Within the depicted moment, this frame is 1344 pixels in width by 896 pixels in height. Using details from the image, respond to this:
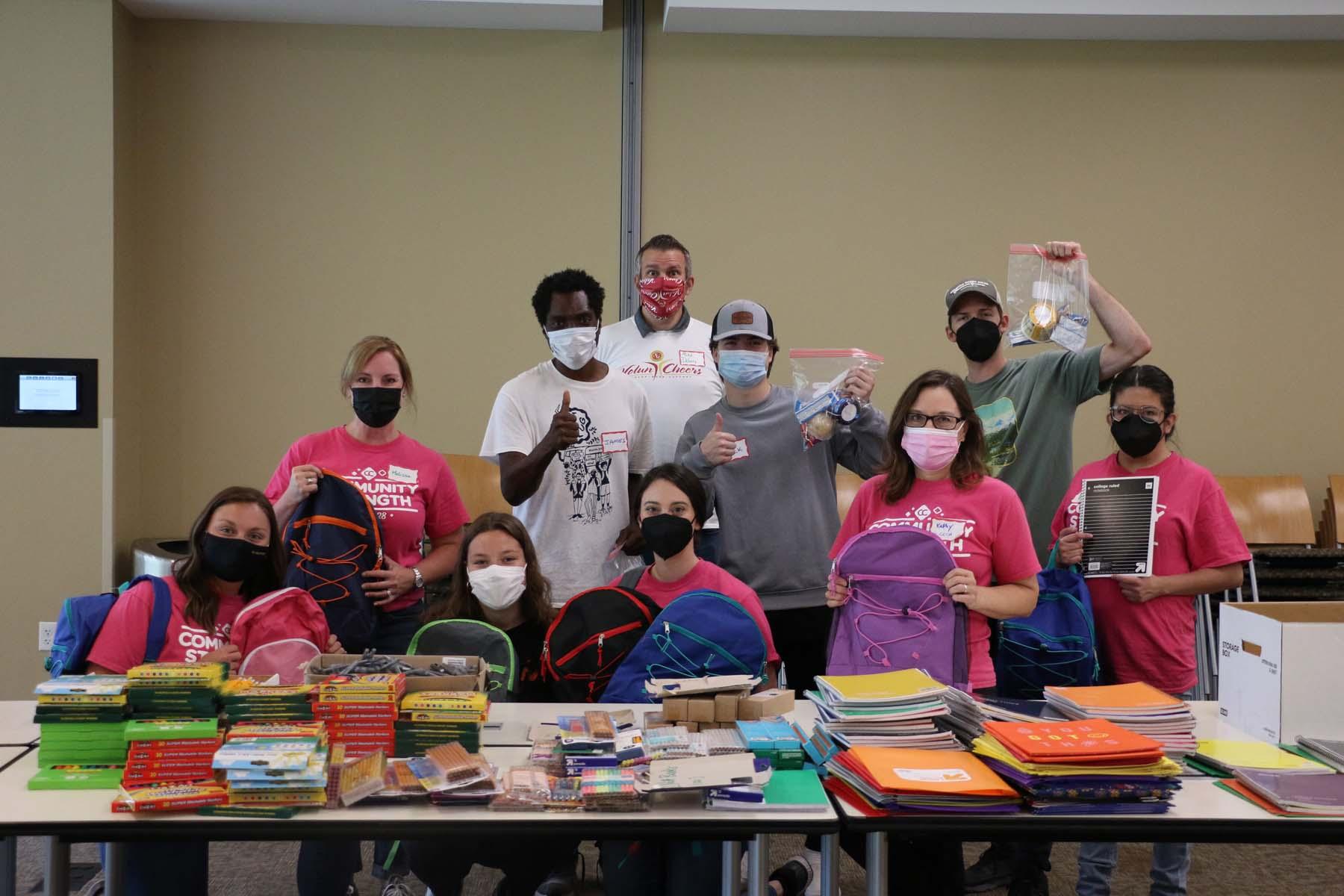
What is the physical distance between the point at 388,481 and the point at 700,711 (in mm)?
1380

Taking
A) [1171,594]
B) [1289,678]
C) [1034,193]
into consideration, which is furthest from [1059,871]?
[1034,193]

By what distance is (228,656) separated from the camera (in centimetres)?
253

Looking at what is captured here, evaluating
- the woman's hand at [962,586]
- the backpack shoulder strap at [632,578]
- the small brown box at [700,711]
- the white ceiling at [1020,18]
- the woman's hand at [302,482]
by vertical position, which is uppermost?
the white ceiling at [1020,18]

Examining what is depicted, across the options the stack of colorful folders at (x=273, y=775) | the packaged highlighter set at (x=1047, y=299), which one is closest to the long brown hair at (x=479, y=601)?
the stack of colorful folders at (x=273, y=775)

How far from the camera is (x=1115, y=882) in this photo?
10.9ft

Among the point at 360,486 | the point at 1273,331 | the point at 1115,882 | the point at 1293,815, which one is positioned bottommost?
the point at 1115,882

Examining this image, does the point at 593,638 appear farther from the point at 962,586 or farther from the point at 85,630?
the point at 85,630

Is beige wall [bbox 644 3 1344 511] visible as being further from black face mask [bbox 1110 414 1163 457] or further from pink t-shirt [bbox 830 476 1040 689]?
pink t-shirt [bbox 830 476 1040 689]

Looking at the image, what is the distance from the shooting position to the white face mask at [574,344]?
3.21m

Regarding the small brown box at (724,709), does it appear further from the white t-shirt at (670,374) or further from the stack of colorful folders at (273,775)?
the white t-shirt at (670,374)

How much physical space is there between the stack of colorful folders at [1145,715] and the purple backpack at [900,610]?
0.31 m

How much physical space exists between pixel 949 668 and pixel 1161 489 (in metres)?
0.94

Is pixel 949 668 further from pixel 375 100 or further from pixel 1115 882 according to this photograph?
pixel 375 100

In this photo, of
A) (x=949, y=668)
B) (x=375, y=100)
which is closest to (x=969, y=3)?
(x=375, y=100)
